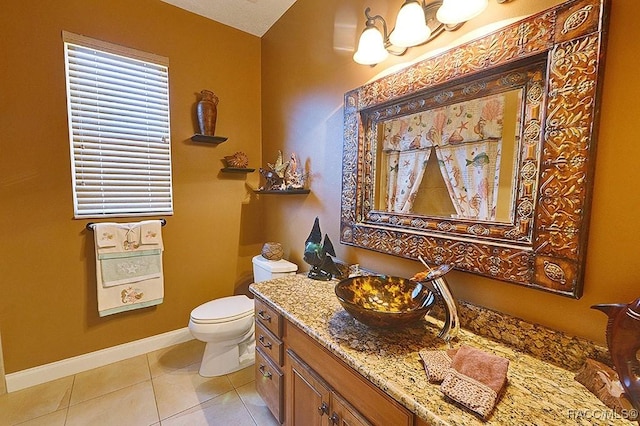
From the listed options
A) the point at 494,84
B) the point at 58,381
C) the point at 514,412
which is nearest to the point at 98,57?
the point at 58,381

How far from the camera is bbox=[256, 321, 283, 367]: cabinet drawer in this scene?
1348 mm

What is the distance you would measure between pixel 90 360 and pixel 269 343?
1.59 meters

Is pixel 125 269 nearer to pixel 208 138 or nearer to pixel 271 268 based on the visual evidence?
pixel 271 268

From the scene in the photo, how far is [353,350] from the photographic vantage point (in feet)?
3.11

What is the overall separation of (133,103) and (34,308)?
5.19 feet

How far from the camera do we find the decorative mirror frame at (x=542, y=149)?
81 cm

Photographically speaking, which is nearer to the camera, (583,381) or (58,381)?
(583,381)

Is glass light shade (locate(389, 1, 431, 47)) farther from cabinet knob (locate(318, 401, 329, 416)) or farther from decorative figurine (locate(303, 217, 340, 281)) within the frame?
cabinet knob (locate(318, 401, 329, 416))

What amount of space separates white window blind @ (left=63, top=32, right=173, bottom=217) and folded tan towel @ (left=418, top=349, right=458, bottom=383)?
217cm

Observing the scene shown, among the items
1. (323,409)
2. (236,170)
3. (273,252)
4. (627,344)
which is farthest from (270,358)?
(236,170)

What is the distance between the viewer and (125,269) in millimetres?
2035

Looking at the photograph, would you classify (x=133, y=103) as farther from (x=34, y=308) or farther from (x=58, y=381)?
(x=58, y=381)

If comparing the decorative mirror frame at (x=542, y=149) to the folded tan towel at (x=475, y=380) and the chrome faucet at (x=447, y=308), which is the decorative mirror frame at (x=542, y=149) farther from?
the folded tan towel at (x=475, y=380)

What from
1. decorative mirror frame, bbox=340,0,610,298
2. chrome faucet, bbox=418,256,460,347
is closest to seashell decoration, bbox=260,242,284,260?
decorative mirror frame, bbox=340,0,610,298
